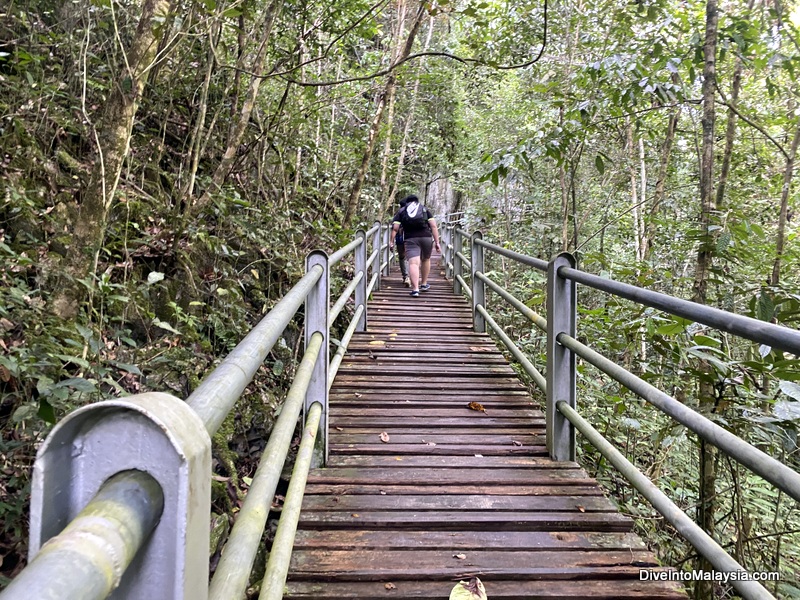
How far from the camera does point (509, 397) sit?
3.77 metres

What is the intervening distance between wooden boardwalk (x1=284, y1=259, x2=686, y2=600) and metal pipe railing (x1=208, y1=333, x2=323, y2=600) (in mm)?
749

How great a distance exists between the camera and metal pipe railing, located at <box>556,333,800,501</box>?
1175mm

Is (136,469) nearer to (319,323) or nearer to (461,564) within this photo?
(461,564)

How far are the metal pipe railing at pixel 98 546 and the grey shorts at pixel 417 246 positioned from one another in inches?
283

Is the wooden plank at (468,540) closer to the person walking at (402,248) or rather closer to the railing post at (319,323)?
the railing post at (319,323)

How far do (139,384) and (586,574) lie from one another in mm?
2830

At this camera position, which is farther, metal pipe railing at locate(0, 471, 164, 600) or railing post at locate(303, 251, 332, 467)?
railing post at locate(303, 251, 332, 467)

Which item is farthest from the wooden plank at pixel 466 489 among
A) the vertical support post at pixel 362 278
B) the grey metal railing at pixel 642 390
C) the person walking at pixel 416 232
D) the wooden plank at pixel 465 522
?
the person walking at pixel 416 232

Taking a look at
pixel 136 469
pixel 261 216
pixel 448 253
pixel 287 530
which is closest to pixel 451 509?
pixel 287 530

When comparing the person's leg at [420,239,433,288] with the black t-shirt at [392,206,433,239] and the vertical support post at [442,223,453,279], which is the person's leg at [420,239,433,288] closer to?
the black t-shirt at [392,206,433,239]

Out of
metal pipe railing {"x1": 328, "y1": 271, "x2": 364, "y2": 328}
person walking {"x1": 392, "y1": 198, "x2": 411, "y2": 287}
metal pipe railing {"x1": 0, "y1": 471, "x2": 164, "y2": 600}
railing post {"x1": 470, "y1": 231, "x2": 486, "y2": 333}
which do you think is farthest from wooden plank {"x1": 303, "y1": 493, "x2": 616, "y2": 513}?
person walking {"x1": 392, "y1": 198, "x2": 411, "y2": 287}

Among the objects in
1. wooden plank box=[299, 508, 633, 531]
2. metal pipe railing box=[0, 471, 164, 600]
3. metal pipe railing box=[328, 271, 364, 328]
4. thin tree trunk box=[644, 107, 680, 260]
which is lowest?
wooden plank box=[299, 508, 633, 531]

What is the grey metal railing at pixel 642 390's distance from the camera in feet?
4.16

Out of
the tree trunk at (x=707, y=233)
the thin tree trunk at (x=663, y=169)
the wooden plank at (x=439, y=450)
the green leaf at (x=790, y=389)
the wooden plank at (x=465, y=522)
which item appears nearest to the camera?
the green leaf at (x=790, y=389)
